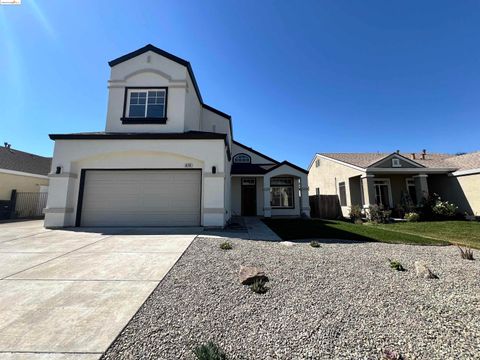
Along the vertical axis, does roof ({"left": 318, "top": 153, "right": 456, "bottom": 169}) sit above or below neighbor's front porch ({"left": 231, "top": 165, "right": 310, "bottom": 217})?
above

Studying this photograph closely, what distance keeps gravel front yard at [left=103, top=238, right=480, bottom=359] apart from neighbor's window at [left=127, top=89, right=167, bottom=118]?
8655mm

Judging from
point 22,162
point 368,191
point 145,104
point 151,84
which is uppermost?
point 151,84

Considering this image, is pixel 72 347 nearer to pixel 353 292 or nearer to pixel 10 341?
pixel 10 341

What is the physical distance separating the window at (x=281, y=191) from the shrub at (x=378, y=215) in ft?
17.6

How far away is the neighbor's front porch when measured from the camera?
647 inches

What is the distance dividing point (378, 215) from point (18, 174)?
87.0 feet

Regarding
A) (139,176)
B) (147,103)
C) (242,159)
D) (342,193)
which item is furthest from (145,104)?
(342,193)

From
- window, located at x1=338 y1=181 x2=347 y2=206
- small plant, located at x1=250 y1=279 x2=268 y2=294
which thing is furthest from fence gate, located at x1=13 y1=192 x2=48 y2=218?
window, located at x1=338 y1=181 x2=347 y2=206

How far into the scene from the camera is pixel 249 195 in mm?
17062

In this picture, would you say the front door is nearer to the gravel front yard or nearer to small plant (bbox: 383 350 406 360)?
the gravel front yard

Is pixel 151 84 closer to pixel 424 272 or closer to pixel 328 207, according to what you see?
pixel 424 272

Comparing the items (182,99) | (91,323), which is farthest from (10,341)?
(182,99)

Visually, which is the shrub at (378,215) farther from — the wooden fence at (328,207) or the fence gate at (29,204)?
the fence gate at (29,204)

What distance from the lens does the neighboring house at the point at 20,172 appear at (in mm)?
16219
